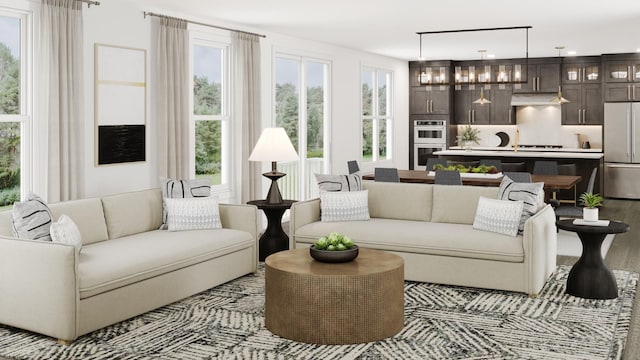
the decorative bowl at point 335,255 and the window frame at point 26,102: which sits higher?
the window frame at point 26,102

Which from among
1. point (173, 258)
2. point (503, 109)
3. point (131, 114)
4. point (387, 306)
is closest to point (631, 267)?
point (387, 306)

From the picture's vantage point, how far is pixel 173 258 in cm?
528

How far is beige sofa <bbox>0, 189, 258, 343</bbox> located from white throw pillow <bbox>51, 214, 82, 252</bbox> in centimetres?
15

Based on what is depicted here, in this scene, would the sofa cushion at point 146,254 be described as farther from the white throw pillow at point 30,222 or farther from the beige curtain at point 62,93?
the beige curtain at point 62,93

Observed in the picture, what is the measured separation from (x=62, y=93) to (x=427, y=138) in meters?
8.72

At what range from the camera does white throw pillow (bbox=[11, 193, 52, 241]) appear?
188 inches

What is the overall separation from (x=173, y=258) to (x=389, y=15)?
3.99 metres

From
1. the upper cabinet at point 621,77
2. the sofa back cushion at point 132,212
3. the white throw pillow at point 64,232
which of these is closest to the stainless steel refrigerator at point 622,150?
the upper cabinet at point 621,77

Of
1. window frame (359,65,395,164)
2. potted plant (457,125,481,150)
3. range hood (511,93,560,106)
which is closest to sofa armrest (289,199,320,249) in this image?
window frame (359,65,395,164)

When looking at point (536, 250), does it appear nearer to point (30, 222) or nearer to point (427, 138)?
point (30, 222)

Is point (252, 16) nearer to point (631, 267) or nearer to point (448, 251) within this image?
point (448, 251)

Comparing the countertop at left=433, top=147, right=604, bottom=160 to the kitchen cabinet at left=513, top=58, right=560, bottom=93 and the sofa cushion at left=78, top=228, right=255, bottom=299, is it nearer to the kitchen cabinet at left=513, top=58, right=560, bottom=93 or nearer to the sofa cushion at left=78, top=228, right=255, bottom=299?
the kitchen cabinet at left=513, top=58, right=560, bottom=93

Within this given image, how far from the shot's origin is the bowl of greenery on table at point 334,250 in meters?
4.71

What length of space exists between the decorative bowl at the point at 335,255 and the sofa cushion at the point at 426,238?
4.52ft
